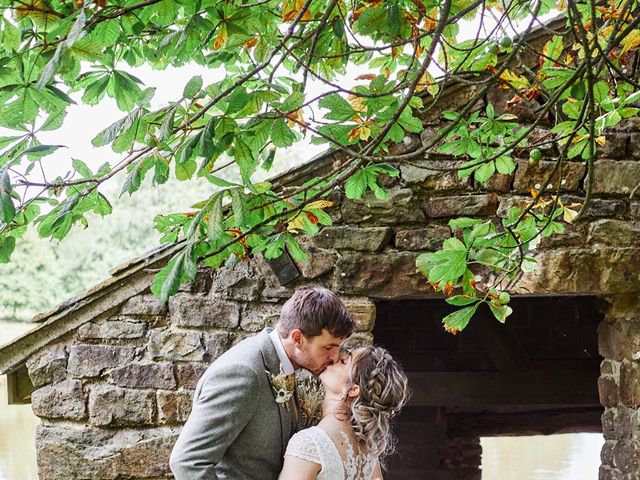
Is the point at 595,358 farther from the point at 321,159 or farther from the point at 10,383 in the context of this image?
the point at 10,383

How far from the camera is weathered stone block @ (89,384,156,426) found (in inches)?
138

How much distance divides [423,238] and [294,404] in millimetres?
1086

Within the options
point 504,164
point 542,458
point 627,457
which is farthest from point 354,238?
point 542,458

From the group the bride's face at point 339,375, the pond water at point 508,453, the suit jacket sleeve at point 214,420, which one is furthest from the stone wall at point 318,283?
the pond water at point 508,453

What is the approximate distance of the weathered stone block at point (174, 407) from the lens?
349 centimetres

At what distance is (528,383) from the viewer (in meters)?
6.17

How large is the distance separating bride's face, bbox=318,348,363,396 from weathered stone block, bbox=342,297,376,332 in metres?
0.72

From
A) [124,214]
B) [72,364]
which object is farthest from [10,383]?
[124,214]

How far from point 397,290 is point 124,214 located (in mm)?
19982

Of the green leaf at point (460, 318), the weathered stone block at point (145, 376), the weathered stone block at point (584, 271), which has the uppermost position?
the weathered stone block at point (584, 271)

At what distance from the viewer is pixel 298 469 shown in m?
2.47

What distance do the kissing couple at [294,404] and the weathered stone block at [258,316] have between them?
788 millimetres

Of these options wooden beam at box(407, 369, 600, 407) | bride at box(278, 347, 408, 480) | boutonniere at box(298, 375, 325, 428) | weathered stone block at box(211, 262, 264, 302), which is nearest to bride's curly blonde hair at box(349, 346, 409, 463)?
bride at box(278, 347, 408, 480)

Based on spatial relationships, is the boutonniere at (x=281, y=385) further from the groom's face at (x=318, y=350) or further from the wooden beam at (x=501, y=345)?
the wooden beam at (x=501, y=345)
